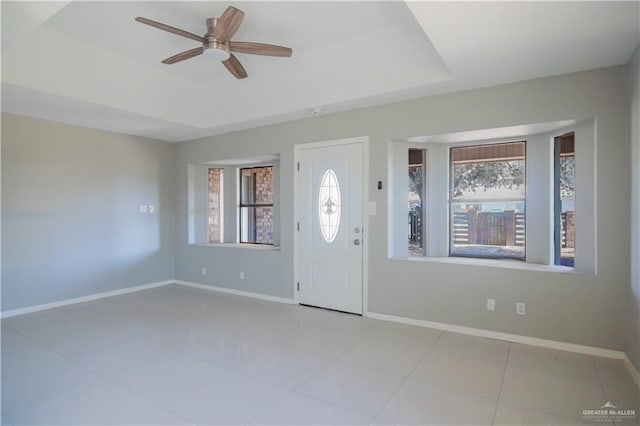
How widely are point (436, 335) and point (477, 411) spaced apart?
129 cm

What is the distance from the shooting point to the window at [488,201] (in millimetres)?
3801

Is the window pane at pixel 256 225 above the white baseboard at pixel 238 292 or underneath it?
above

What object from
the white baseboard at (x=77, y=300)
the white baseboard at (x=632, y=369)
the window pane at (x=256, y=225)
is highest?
the window pane at (x=256, y=225)

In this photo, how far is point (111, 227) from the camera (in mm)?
5012

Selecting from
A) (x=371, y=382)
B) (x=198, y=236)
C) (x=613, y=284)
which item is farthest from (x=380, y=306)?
(x=198, y=236)

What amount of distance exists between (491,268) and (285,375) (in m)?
2.19

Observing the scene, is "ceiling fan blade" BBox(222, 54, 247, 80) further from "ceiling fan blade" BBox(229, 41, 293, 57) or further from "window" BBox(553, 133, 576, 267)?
"window" BBox(553, 133, 576, 267)

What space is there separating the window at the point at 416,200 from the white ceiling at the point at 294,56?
0.88m

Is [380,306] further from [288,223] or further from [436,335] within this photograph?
[288,223]

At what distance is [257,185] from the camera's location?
597 cm

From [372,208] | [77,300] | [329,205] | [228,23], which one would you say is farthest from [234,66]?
[77,300]

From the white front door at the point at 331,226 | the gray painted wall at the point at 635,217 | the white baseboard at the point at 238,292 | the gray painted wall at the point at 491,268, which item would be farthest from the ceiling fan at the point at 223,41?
the white baseboard at the point at 238,292

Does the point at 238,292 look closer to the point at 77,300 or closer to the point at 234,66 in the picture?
the point at 77,300

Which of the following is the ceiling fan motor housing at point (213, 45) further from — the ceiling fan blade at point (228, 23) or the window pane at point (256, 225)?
the window pane at point (256, 225)
